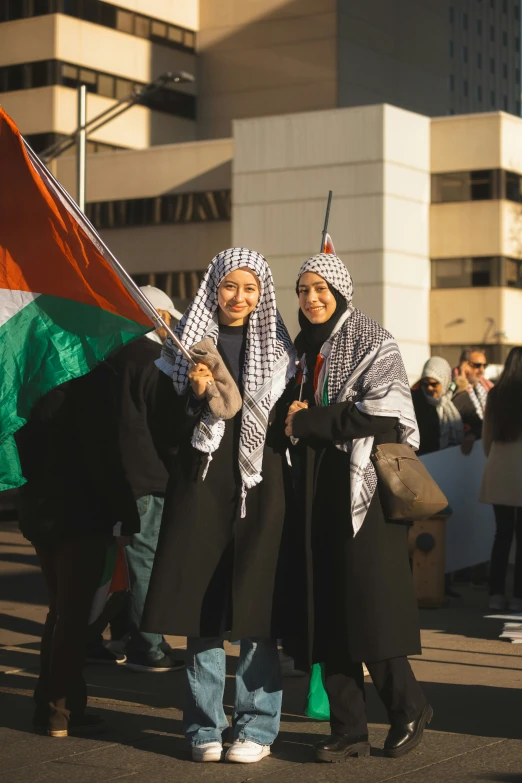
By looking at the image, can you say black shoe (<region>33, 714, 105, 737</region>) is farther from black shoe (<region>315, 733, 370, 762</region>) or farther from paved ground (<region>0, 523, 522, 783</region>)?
black shoe (<region>315, 733, 370, 762</region>)

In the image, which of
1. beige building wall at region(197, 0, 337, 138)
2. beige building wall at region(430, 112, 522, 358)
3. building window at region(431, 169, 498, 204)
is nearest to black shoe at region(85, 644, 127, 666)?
beige building wall at region(430, 112, 522, 358)

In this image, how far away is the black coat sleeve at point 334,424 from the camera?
Result: 5.71 metres

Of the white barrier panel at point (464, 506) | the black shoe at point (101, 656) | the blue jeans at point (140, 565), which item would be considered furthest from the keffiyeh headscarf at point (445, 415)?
the black shoe at point (101, 656)

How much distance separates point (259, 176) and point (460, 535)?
1642 inches

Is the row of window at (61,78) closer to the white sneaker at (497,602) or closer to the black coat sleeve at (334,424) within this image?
the white sneaker at (497,602)

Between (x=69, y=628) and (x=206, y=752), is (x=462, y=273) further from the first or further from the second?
(x=206, y=752)

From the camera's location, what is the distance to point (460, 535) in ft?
38.2

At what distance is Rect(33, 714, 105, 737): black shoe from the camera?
6.15 m

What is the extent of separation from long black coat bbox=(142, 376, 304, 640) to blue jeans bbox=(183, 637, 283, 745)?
0.33ft

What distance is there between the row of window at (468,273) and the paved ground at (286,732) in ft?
148

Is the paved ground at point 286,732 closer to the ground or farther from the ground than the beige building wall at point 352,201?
closer to the ground

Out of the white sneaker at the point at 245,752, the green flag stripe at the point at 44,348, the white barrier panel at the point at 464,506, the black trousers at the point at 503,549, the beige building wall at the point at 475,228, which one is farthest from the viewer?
the beige building wall at the point at 475,228

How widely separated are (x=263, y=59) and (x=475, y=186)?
576 inches

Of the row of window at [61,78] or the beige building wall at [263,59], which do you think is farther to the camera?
the beige building wall at [263,59]
